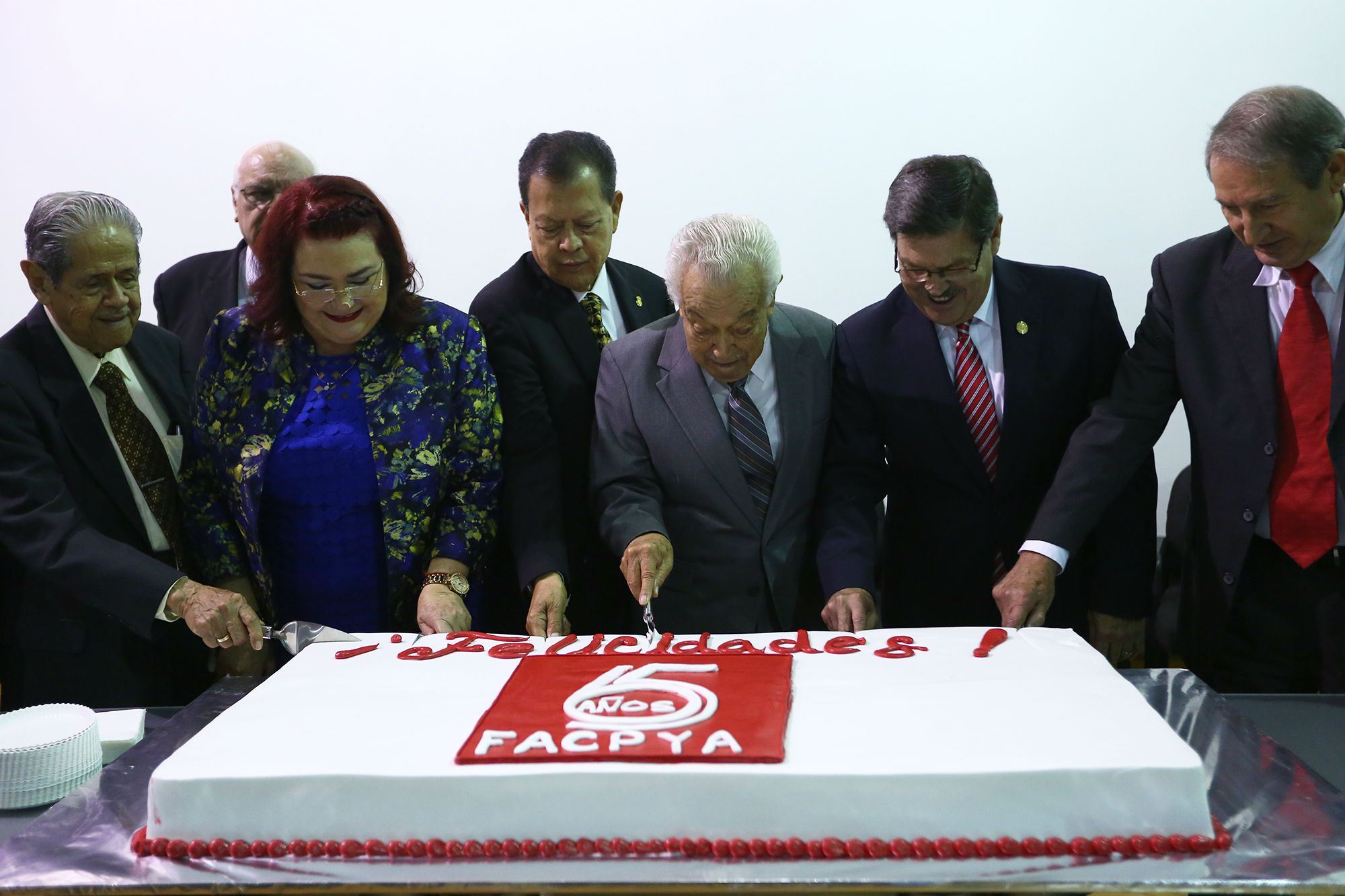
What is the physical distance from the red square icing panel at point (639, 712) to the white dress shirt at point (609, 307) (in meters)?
1.21

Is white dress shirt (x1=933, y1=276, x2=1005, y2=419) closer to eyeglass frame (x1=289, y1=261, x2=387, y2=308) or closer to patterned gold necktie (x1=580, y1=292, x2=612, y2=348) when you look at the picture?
patterned gold necktie (x1=580, y1=292, x2=612, y2=348)

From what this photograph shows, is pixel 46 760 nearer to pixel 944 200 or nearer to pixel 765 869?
pixel 765 869

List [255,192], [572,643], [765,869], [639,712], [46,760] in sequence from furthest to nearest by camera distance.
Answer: [255,192]
[572,643]
[46,760]
[639,712]
[765,869]

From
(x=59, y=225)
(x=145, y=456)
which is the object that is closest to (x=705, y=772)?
(x=145, y=456)

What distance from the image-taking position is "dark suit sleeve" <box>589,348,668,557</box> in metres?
2.42

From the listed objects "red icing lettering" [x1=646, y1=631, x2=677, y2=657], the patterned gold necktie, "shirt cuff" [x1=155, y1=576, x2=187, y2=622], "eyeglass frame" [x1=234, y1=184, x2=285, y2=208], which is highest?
"eyeglass frame" [x1=234, y1=184, x2=285, y2=208]

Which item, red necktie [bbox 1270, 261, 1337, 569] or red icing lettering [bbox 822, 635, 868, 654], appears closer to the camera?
red icing lettering [bbox 822, 635, 868, 654]

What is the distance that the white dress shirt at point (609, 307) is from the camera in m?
2.99

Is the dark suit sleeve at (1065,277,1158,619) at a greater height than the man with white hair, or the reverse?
the man with white hair

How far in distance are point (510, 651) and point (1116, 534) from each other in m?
1.31

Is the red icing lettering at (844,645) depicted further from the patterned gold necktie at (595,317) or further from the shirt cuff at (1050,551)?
the patterned gold necktie at (595,317)

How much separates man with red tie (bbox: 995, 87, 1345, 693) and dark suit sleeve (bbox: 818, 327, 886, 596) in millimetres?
343

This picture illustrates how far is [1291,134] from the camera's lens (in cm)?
216

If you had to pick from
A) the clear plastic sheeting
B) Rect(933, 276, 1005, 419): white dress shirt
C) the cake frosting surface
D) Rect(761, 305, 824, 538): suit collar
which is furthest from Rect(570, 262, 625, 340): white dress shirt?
the clear plastic sheeting
